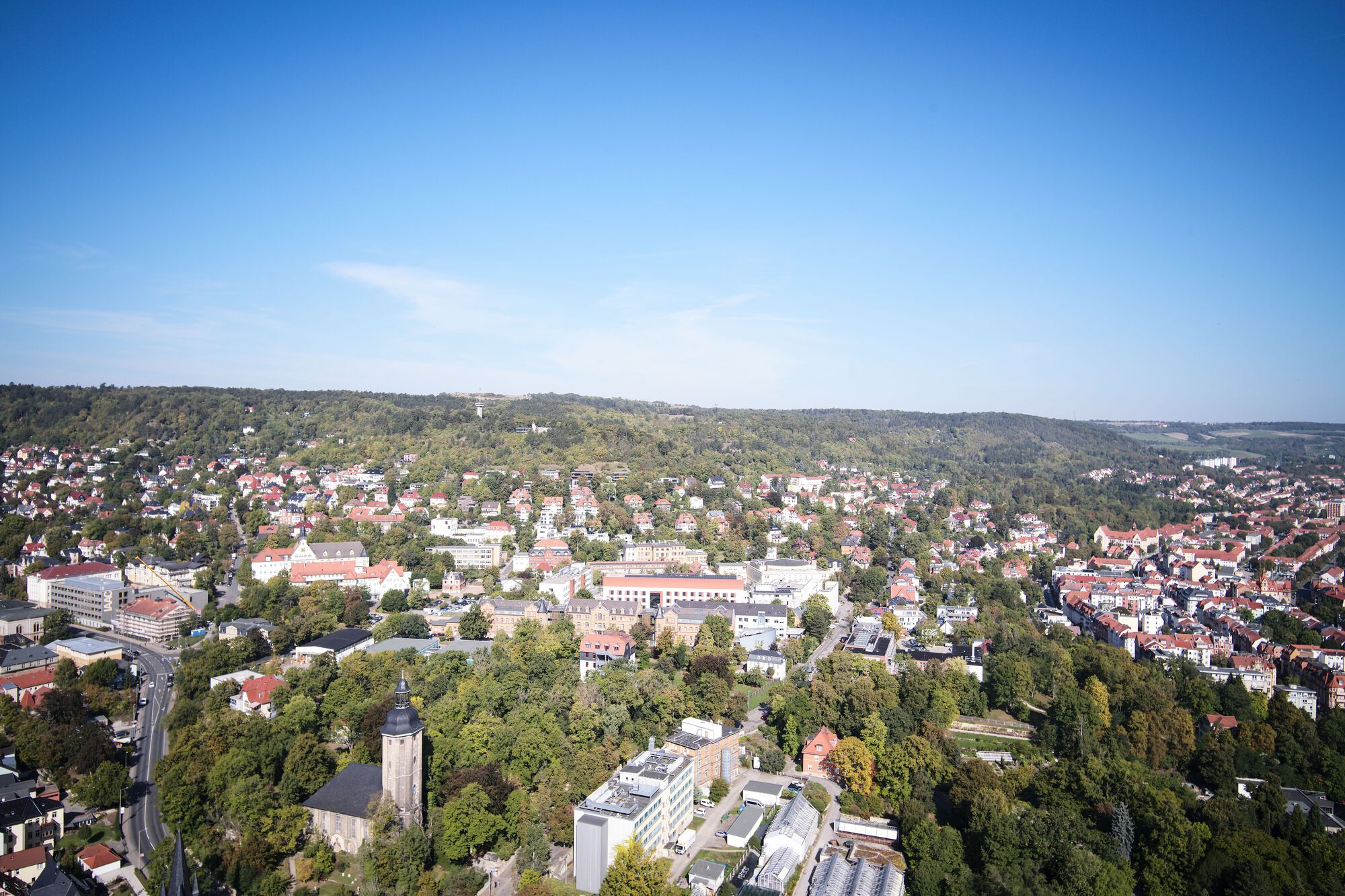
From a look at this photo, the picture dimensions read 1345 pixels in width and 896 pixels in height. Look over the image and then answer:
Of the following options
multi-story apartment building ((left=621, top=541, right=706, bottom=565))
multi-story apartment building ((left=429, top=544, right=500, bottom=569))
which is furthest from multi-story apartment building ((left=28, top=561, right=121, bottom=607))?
multi-story apartment building ((left=621, top=541, right=706, bottom=565))

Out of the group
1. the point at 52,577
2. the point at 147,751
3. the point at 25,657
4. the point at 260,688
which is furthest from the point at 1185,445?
the point at 25,657

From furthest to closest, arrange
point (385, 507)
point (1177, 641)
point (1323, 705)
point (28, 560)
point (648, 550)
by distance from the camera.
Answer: point (385, 507) → point (648, 550) → point (28, 560) → point (1177, 641) → point (1323, 705)

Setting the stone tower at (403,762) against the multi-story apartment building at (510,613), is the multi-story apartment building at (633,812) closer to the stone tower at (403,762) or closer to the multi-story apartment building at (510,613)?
the stone tower at (403,762)

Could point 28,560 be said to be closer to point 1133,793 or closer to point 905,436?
point 1133,793

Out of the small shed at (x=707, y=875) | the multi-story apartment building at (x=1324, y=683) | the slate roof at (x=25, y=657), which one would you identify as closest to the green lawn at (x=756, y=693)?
the small shed at (x=707, y=875)

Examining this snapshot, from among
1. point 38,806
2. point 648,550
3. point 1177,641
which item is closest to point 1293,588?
point 1177,641

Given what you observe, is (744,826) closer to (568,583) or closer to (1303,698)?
(568,583)
